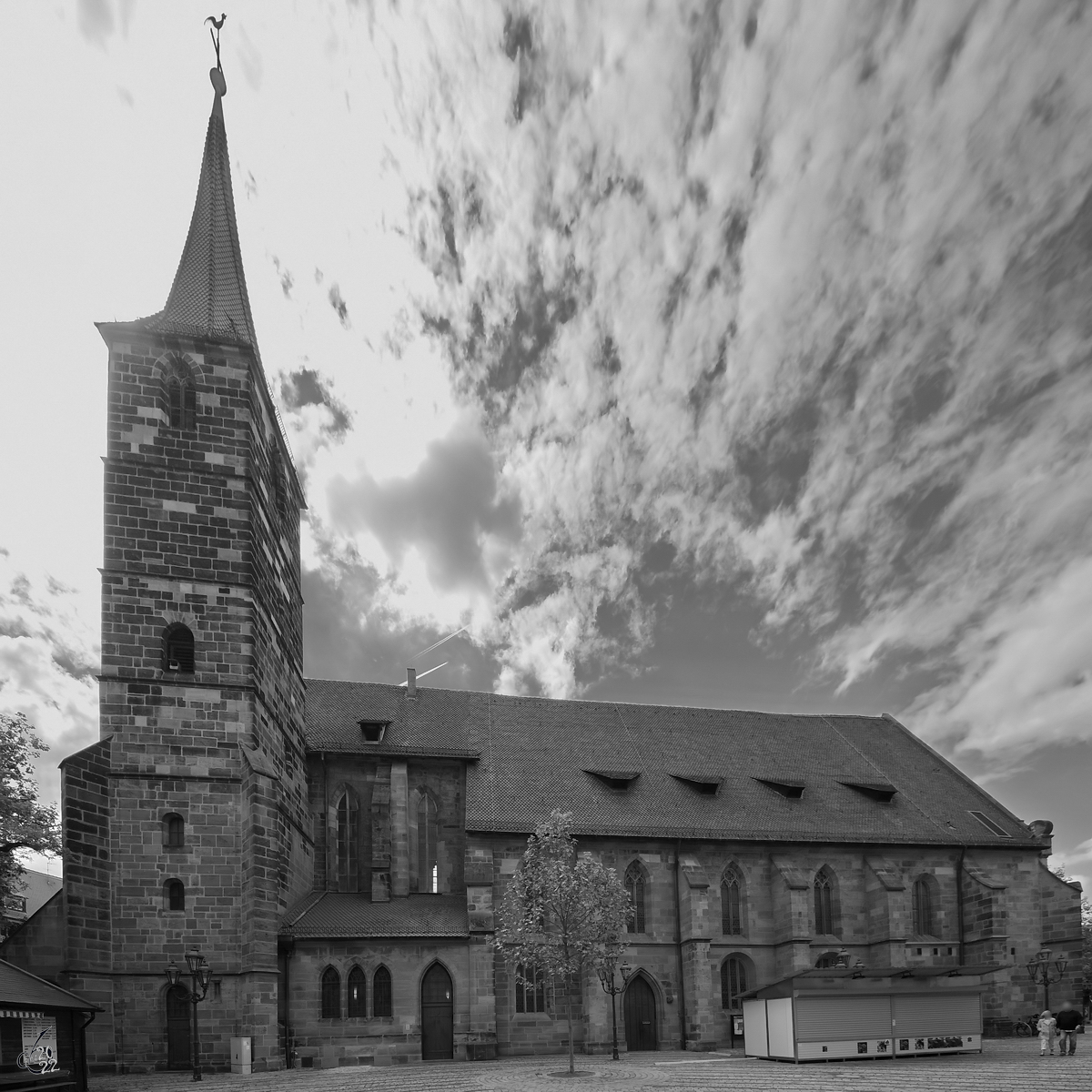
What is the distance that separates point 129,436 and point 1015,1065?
33.0 meters

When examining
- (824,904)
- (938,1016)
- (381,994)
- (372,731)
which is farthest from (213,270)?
(938,1016)

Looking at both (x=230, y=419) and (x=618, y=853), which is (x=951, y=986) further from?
(x=230, y=419)

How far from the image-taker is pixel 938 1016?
1237 inches

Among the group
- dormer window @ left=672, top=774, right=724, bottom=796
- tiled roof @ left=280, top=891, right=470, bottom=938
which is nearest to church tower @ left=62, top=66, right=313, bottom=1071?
tiled roof @ left=280, top=891, right=470, bottom=938

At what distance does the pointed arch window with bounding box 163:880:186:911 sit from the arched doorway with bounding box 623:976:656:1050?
16650 mm

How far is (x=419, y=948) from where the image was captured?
111 feet

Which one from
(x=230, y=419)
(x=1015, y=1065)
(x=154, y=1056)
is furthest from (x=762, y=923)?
(x=230, y=419)

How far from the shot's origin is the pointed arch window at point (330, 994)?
32500 millimetres

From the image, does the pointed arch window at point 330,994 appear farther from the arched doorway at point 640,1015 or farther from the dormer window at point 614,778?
the dormer window at point 614,778

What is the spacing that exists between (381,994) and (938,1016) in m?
18.3

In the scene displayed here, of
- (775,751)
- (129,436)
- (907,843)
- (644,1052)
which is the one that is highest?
(129,436)

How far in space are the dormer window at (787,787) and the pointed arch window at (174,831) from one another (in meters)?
24.2

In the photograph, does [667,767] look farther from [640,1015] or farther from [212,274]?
[212,274]

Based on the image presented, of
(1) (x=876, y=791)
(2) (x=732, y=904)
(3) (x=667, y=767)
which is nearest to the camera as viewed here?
(2) (x=732, y=904)
